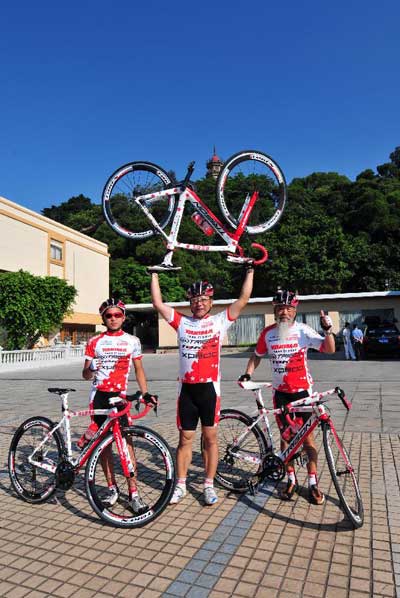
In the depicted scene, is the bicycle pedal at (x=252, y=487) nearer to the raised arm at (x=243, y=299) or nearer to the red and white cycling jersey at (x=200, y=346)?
the red and white cycling jersey at (x=200, y=346)

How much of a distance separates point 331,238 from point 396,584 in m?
43.4

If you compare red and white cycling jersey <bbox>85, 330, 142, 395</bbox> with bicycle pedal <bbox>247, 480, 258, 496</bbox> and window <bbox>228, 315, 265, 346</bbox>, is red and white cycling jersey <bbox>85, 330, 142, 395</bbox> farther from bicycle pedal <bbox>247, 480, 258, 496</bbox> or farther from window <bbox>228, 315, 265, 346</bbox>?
window <bbox>228, 315, 265, 346</bbox>

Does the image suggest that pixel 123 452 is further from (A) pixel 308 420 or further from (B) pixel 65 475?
(A) pixel 308 420

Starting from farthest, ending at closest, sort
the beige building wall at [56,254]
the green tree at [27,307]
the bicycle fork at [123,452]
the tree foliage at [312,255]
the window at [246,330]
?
the tree foliage at [312,255], the window at [246,330], the beige building wall at [56,254], the green tree at [27,307], the bicycle fork at [123,452]

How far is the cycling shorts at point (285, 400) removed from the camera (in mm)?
4027

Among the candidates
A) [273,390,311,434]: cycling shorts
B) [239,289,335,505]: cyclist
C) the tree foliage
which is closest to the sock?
[239,289,335,505]: cyclist

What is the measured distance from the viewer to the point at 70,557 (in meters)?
3.15

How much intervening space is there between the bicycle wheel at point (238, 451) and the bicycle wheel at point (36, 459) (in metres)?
1.61

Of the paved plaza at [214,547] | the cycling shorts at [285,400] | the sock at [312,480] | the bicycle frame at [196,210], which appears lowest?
the paved plaza at [214,547]

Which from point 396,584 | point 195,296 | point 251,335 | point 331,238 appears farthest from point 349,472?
point 331,238

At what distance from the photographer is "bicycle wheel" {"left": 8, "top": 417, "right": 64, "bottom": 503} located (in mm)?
4106

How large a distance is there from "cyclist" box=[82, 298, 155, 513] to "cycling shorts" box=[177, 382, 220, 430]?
0.37m

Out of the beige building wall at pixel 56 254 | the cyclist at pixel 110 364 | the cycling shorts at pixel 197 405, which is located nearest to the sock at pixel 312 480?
the cycling shorts at pixel 197 405

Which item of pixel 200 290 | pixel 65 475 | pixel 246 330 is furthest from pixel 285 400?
pixel 246 330
